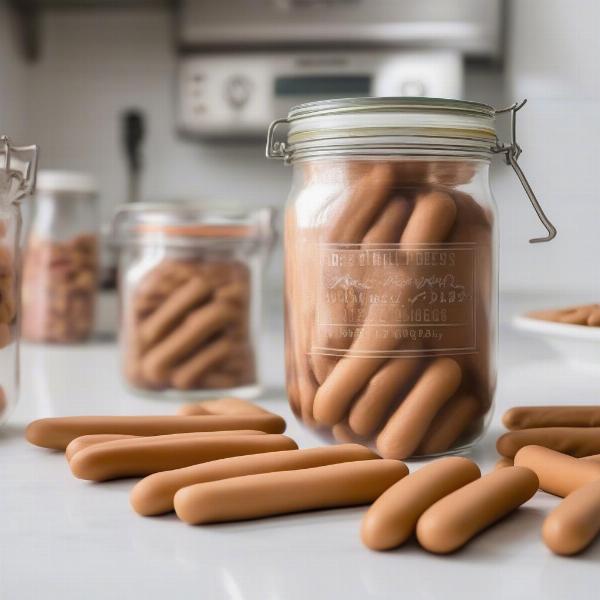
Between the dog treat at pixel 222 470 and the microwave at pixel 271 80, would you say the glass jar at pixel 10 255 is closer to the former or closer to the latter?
the dog treat at pixel 222 470

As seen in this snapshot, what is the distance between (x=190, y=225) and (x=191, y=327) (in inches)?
4.5

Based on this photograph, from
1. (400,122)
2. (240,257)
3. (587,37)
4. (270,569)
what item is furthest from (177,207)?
(587,37)

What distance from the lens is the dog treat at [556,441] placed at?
661 mm

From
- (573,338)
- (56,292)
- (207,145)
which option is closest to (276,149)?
(573,338)

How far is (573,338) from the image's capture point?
1.06 m

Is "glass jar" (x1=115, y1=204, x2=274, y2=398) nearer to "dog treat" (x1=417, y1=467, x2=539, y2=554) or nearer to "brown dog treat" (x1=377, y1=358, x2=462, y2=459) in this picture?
"brown dog treat" (x1=377, y1=358, x2=462, y2=459)

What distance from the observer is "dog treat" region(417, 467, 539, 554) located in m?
0.46

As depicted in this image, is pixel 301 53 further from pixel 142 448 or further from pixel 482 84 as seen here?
pixel 142 448

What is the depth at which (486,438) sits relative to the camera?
798mm

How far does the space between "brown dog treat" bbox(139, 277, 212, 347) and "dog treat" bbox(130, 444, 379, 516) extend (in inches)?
16.0

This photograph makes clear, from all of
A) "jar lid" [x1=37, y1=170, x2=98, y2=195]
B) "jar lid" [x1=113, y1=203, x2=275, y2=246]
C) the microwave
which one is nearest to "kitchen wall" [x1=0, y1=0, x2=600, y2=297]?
the microwave

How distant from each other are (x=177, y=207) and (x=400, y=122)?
410mm

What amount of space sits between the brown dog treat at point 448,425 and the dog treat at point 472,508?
0.13 metres

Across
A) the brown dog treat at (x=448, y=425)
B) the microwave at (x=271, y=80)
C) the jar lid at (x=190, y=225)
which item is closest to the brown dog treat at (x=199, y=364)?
the jar lid at (x=190, y=225)
